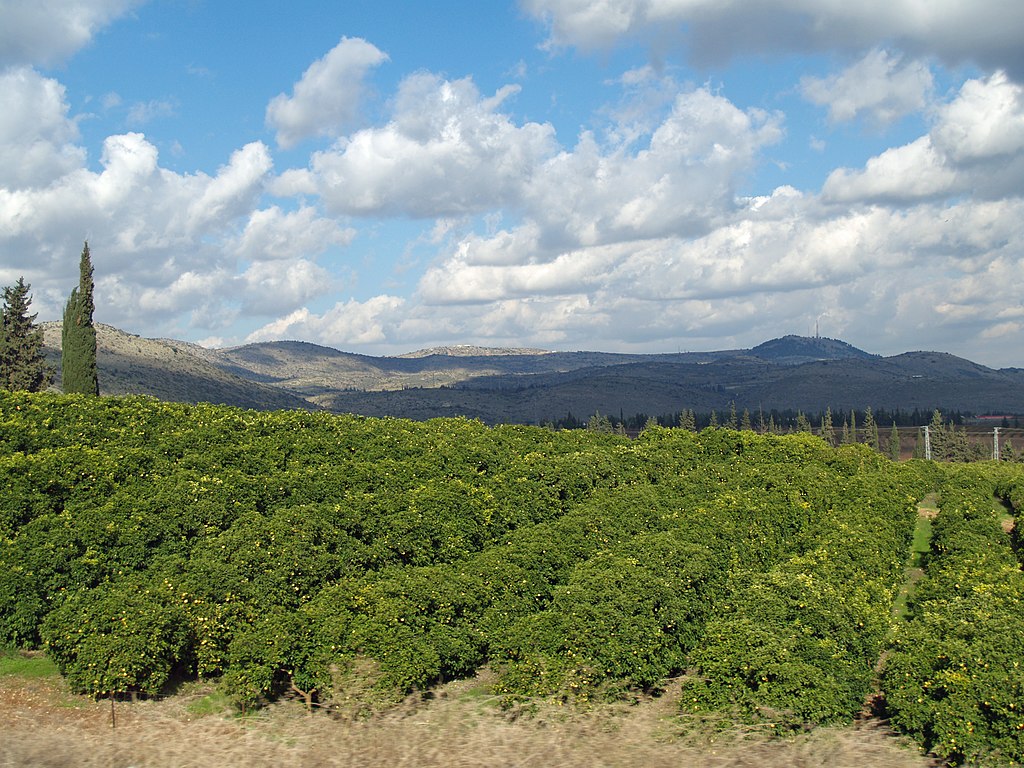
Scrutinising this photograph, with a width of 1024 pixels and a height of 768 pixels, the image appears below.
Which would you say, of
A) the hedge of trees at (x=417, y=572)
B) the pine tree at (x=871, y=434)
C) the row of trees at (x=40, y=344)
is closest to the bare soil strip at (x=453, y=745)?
the hedge of trees at (x=417, y=572)

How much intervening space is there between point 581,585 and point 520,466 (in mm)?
14538

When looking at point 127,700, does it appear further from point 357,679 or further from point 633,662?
point 633,662

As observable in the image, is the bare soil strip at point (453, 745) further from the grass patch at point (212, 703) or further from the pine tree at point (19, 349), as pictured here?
the pine tree at point (19, 349)

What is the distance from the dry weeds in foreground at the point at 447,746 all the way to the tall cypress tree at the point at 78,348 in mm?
49187

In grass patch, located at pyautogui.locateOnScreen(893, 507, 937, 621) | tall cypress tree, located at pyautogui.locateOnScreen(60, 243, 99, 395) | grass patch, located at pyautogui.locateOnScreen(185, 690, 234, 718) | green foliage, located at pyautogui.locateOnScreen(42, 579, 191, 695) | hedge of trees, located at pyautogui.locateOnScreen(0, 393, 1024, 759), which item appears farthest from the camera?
tall cypress tree, located at pyautogui.locateOnScreen(60, 243, 99, 395)

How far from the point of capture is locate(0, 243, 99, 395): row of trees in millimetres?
55969

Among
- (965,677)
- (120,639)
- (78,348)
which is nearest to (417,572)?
(120,639)

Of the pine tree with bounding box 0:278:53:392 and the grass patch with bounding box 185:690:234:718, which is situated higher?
the pine tree with bounding box 0:278:53:392

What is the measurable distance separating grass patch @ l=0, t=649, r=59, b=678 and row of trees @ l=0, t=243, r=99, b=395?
115 feet

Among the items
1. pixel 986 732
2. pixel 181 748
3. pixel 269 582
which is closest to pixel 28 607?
pixel 269 582

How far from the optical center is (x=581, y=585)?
22875mm

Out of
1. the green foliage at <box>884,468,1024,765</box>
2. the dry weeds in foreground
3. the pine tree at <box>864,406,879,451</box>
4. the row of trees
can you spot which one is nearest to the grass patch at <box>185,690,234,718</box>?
the dry weeds in foreground

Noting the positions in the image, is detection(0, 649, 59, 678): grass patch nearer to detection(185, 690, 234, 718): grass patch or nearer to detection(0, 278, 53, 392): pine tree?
detection(185, 690, 234, 718): grass patch

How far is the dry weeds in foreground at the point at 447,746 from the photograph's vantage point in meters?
10.4
